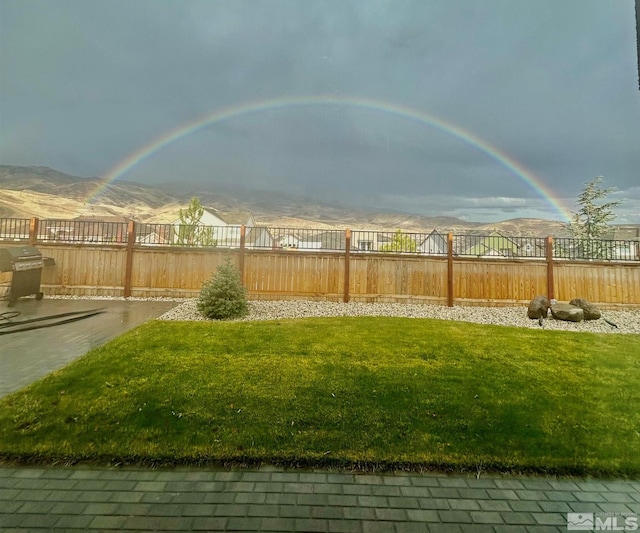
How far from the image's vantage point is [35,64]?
20.4 ft

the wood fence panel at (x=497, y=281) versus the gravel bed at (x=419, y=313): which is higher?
the wood fence panel at (x=497, y=281)

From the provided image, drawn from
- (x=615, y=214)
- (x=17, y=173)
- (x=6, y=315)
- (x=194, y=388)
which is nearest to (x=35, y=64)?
(x=6, y=315)

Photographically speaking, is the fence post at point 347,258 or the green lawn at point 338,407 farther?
the fence post at point 347,258

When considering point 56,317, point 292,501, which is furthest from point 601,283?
point 56,317

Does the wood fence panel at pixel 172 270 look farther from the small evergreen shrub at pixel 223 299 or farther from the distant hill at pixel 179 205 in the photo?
the distant hill at pixel 179 205

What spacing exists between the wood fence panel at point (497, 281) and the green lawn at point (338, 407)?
5142 mm

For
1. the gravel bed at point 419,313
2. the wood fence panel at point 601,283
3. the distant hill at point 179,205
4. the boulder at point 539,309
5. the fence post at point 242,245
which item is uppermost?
the distant hill at point 179,205

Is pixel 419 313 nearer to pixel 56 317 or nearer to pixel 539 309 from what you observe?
pixel 539 309

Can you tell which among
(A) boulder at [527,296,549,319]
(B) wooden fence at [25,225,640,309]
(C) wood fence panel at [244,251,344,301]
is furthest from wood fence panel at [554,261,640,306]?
(C) wood fence panel at [244,251,344,301]

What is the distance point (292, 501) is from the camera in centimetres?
198

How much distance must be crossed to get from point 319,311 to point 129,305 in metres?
5.16

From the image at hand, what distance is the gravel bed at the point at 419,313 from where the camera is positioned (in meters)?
7.59

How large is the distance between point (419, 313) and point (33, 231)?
11608mm

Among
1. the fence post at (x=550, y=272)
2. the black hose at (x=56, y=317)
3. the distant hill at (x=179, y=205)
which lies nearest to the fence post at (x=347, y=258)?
the fence post at (x=550, y=272)
